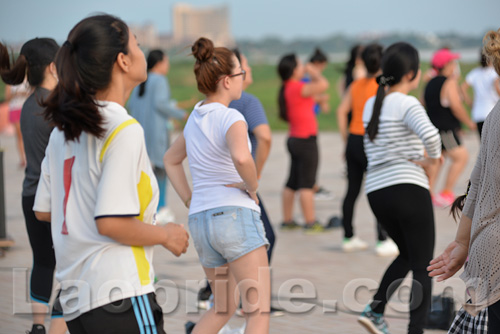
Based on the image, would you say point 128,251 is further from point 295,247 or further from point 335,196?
point 335,196

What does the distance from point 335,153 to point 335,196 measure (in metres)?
6.26

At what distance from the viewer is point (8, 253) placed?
7.50 metres

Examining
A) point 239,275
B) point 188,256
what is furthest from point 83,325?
point 188,256

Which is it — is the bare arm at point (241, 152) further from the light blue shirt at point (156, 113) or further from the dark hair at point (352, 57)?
the dark hair at point (352, 57)

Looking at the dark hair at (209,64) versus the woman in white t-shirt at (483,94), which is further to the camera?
the woman in white t-shirt at (483,94)

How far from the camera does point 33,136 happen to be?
4355mm

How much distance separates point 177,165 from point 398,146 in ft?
5.09

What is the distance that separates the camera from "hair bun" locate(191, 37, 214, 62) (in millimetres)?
3969

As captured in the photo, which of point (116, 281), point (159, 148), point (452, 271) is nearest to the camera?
point (116, 281)

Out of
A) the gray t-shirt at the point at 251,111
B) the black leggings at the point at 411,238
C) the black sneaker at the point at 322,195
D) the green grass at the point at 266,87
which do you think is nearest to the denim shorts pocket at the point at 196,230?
the gray t-shirt at the point at 251,111

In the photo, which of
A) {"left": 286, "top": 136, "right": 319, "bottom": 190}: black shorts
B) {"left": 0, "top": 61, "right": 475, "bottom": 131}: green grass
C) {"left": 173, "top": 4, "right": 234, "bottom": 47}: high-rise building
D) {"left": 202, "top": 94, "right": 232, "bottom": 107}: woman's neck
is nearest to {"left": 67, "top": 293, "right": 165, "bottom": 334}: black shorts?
{"left": 202, "top": 94, "right": 232, "bottom": 107}: woman's neck

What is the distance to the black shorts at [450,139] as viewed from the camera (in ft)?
31.9

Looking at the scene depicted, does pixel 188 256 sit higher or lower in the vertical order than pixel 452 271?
lower

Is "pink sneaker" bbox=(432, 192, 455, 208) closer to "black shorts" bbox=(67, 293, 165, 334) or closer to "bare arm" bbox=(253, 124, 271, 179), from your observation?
"bare arm" bbox=(253, 124, 271, 179)
